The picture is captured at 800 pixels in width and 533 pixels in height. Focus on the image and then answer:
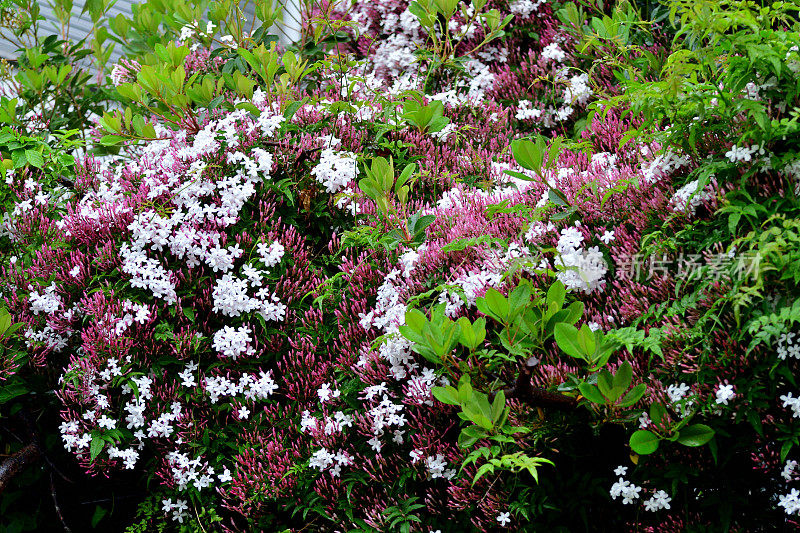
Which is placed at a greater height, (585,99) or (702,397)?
(585,99)

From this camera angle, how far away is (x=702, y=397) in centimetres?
234

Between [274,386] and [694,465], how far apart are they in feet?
5.64

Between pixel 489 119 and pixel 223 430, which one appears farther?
pixel 489 119

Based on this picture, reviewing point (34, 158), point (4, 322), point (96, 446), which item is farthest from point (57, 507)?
point (34, 158)

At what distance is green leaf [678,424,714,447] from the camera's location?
7.39ft

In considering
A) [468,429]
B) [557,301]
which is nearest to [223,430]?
[468,429]

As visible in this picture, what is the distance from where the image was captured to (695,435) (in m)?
2.28

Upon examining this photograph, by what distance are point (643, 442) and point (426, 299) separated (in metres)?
1.10

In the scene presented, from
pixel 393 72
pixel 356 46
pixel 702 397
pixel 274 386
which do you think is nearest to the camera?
pixel 702 397

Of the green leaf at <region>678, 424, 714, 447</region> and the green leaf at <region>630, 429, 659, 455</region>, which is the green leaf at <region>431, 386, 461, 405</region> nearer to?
the green leaf at <region>630, 429, 659, 455</region>

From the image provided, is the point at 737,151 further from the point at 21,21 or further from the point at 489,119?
the point at 21,21

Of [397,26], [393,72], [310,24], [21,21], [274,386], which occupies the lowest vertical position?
[274,386]

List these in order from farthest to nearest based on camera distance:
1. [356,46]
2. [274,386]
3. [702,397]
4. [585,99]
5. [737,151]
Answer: [356,46]
[585,99]
[274,386]
[737,151]
[702,397]

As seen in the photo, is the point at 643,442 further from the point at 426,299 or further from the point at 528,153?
the point at 528,153
